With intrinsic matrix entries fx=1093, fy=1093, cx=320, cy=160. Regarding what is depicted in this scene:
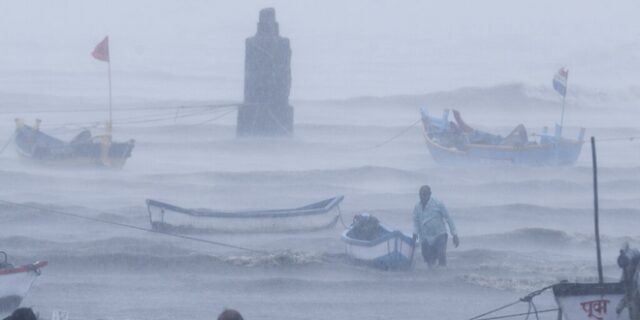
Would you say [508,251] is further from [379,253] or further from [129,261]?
[129,261]

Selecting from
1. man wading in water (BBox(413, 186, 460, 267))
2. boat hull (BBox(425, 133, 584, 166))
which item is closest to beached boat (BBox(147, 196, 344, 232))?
man wading in water (BBox(413, 186, 460, 267))

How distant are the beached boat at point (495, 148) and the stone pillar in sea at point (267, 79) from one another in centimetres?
343

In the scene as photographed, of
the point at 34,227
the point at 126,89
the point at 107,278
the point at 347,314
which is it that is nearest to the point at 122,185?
the point at 34,227

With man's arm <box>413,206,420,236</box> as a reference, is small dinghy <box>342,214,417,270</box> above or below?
below

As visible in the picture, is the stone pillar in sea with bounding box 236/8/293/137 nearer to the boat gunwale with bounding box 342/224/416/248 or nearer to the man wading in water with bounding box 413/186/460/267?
the boat gunwale with bounding box 342/224/416/248

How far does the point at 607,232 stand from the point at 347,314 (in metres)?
7.68

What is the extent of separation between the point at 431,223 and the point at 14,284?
15.7 feet

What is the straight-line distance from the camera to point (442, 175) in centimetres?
2439

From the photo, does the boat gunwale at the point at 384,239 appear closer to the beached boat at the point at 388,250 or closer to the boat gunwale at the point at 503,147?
the beached boat at the point at 388,250

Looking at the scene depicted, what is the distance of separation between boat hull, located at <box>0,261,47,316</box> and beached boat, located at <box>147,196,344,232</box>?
207 inches

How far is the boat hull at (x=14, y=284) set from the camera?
32.9 ft

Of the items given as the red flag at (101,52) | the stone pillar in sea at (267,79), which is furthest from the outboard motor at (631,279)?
the stone pillar in sea at (267,79)

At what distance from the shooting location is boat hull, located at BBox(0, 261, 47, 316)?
10.0m

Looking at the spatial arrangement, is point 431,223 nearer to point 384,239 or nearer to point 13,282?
point 384,239
